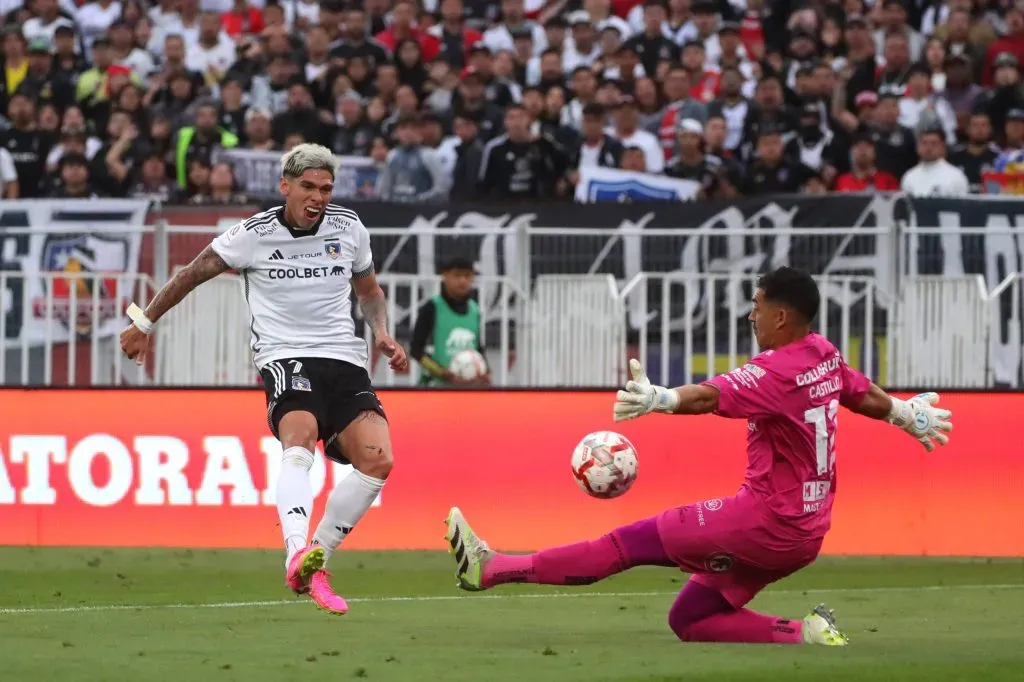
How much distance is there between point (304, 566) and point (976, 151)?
11171mm

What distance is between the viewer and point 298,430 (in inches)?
355

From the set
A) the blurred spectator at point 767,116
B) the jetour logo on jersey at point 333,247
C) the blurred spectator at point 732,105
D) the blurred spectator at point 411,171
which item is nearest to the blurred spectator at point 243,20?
the blurred spectator at point 411,171

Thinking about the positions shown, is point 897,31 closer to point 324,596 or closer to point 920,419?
point 920,419

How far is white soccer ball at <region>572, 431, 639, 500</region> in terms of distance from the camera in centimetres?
870

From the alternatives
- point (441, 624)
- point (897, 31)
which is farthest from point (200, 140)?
point (441, 624)

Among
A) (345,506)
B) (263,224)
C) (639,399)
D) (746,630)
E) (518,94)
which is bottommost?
(746,630)

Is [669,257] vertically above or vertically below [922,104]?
below

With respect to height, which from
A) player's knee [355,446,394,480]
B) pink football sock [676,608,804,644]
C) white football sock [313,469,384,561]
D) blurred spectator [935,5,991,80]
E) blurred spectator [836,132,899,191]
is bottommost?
pink football sock [676,608,804,644]

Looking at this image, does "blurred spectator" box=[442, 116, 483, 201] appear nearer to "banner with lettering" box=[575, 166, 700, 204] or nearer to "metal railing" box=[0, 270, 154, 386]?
"banner with lettering" box=[575, 166, 700, 204]

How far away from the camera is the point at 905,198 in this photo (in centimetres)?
1560

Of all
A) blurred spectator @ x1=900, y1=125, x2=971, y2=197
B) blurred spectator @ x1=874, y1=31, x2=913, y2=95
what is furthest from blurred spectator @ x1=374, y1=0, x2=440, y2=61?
blurred spectator @ x1=900, y1=125, x2=971, y2=197

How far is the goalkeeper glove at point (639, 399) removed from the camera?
7395 mm

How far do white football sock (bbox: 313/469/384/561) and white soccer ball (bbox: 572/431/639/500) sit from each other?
1.12 m

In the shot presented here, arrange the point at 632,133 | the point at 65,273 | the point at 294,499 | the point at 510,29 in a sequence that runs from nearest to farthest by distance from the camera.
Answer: the point at 294,499, the point at 65,273, the point at 632,133, the point at 510,29
